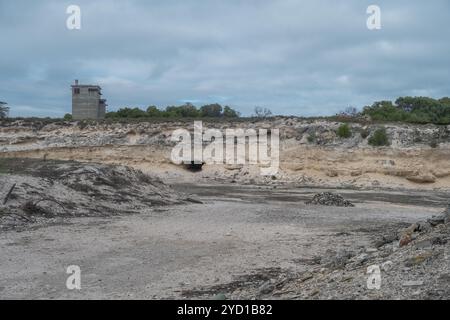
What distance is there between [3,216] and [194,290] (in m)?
7.83

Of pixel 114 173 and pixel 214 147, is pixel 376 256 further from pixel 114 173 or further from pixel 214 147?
pixel 214 147

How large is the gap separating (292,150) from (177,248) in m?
29.9

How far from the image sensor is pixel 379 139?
38.4 metres

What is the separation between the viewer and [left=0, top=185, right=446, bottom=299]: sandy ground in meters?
7.87

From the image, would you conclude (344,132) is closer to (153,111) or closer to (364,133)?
(364,133)

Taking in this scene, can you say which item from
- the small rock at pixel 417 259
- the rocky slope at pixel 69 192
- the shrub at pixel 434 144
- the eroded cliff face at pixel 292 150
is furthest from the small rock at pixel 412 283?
the shrub at pixel 434 144

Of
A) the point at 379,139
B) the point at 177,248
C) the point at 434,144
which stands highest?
the point at 379,139

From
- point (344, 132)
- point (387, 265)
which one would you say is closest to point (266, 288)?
point (387, 265)

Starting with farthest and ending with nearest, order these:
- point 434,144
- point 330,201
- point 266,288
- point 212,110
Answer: point 212,110 < point 434,144 < point 330,201 < point 266,288

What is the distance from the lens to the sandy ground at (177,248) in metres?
7.87

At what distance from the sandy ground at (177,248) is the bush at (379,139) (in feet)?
65.1

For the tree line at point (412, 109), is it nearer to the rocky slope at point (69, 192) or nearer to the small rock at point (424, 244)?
the rocky slope at point (69, 192)

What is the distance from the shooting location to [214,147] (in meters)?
42.5
